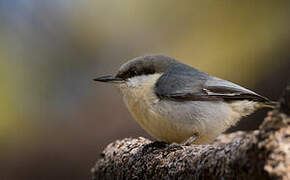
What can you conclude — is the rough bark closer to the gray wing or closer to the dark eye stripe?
the gray wing

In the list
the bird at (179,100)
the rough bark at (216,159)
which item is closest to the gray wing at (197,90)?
the bird at (179,100)

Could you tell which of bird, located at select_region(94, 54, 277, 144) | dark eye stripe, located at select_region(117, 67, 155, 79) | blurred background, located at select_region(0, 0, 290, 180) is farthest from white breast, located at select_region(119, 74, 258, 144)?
blurred background, located at select_region(0, 0, 290, 180)

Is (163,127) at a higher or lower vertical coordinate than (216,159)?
lower

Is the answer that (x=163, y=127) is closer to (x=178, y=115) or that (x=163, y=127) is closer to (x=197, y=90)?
(x=178, y=115)

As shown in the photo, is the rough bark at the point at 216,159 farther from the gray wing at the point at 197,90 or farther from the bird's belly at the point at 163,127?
the gray wing at the point at 197,90

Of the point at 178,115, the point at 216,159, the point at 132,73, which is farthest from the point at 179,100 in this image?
the point at 216,159

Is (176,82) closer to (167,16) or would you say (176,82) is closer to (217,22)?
(217,22)

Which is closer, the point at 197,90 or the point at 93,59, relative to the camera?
the point at 197,90

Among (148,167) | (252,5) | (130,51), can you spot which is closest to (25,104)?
(130,51)
